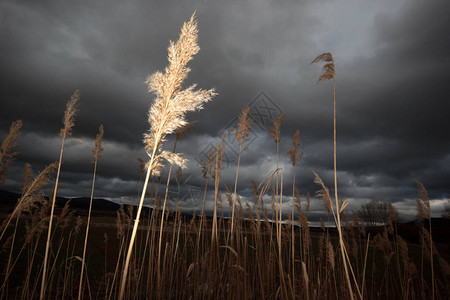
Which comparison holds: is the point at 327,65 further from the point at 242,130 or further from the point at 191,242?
the point at 191,242

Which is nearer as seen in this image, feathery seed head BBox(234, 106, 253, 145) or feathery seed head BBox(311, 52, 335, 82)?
feathery seed head BBox(311, 52, 335, 82)

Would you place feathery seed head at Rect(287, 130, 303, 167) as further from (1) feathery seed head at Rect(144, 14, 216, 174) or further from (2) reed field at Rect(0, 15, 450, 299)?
(1) feathery seed head at Rect(144, 14, 216, 174)

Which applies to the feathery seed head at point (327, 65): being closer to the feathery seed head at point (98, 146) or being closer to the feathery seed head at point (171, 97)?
the feathery seed head at point (171, 97)

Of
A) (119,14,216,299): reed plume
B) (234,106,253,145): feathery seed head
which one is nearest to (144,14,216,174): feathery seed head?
(119,14,216,299): reed plume

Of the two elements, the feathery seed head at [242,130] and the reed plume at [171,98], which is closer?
the reed plume at [171,98]

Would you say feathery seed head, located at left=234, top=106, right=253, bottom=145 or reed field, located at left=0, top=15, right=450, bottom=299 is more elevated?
feathery seed head, located at left=234, top=106, right=253, bottom=145

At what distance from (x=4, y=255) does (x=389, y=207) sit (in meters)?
11.5

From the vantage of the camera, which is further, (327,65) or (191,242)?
(191,242)

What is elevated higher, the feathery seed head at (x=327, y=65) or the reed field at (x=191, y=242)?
the feathery seed head at (x=327, y=65)

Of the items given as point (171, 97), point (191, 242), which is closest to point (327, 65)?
point (171, 97)

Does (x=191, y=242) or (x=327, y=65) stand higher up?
(x=327, y=65)

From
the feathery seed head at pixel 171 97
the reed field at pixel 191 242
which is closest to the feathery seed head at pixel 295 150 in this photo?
the reed field at pixel 191 242

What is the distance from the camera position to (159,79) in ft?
6.19

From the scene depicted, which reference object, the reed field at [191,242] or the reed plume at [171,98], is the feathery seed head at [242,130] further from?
the reed plume at [171,98]
